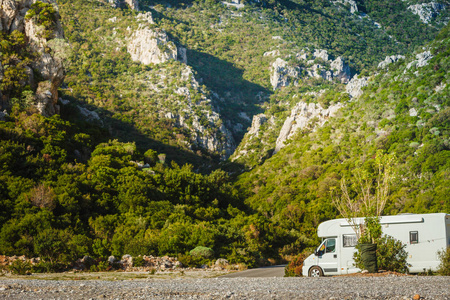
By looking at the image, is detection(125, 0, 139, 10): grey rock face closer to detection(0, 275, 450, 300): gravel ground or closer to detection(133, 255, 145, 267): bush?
detection(133, 255, 145, 267): bush

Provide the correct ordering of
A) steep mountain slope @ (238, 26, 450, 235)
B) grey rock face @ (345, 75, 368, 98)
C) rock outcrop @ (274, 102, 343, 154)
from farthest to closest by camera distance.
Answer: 1. grey rock face @ (345, 75, 368, 98)
2. rock outcrop @ (274, 102, 343, 154)
3. steep mountain slope @ (238, 26, 450, 235)

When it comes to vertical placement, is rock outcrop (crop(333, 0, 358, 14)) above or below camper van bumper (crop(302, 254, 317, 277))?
above

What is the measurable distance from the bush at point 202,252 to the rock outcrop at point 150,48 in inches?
3484

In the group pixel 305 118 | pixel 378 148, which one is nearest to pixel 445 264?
pixel 378 148

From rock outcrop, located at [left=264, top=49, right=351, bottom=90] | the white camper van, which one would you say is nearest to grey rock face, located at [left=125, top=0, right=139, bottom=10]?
rock outcrop, located at [left=264, top=49, right=351, bottom=90]

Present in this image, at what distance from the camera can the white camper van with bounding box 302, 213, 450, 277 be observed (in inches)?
643

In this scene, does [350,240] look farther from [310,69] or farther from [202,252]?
[310,69]

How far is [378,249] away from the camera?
53.9ft

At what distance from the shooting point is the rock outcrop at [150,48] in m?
107

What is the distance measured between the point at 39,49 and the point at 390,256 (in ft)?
139

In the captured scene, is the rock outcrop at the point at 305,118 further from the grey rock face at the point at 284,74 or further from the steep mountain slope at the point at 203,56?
the grey rock face at the point at 284,74

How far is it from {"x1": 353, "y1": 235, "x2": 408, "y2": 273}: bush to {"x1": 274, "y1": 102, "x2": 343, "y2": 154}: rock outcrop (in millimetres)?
57332

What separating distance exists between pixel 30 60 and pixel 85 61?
5548cm

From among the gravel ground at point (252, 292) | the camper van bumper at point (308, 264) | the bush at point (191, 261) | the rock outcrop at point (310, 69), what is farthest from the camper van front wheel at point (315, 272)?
the rock outcrop at point (310, 69)
